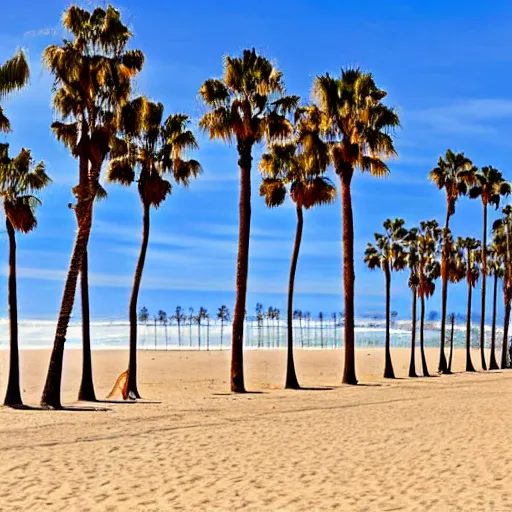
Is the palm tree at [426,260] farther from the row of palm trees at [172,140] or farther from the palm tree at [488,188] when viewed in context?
the row of palm trees at [172,140]

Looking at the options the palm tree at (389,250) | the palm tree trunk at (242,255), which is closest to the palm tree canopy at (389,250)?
the palm tree at (389,250)

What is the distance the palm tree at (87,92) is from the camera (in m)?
23.3

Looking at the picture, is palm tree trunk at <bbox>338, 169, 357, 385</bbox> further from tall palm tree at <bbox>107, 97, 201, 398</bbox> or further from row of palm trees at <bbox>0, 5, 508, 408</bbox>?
tall palm tree at <bbox>107, 97, 201, 398</bbox>

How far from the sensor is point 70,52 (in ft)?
76.5

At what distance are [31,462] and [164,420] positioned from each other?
6.56m

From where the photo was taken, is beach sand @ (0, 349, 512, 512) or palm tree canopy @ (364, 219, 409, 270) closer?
beach sand @ (0, 349, 512, 512)

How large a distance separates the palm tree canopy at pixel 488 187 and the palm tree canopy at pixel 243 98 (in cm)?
3097

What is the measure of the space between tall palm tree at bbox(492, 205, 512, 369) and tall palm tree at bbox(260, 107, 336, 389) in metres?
32.4

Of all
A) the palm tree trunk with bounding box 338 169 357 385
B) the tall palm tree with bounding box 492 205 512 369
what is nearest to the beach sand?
the palm tree trunk with bounding box 338 169 357 385

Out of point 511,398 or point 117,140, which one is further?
point 117,140

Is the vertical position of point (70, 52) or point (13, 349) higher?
point (70, 52)

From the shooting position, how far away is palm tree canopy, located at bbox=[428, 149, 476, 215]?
5456 centimetres

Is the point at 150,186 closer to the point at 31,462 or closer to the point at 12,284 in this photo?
the point at 12,284

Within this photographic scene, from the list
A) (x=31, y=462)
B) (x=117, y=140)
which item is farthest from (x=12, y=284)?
(x=31, y=462)
